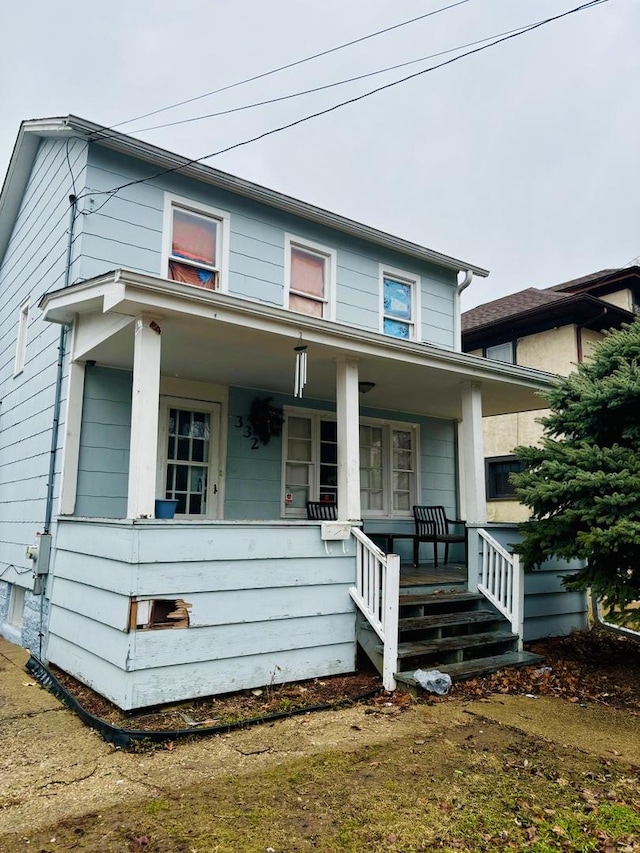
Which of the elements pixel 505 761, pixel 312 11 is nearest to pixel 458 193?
pixel 312 11

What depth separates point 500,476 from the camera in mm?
14594

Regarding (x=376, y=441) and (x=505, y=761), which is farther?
(x=376, y=441)

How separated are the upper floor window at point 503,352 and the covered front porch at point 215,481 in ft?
21.0

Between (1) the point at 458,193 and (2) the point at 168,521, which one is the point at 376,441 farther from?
(1) the point at 458,193

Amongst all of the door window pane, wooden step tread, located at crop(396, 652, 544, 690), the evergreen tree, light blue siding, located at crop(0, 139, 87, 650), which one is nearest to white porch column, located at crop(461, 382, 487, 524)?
the evergreen tree

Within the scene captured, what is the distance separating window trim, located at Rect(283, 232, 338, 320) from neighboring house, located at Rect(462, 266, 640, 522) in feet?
22.0

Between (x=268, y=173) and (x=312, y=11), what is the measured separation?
11666 mm

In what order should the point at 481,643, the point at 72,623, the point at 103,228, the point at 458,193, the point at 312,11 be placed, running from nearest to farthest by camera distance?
1. the point at 72,623
2. the point at 481,643
3. the point at 103,228
4. the point at 312,11
5. the point at 458,193

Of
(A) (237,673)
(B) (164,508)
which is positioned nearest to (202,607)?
(A) (237,673)

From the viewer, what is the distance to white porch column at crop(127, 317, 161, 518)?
175 inches

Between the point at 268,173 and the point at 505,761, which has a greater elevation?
the point at 268,173

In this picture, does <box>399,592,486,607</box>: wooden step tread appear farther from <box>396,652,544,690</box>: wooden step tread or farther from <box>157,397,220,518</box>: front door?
<box>157,397,220,518</box>: front door

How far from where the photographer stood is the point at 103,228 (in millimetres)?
6422

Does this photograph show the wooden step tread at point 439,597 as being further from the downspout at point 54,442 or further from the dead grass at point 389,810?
the downspout at point 54,442
